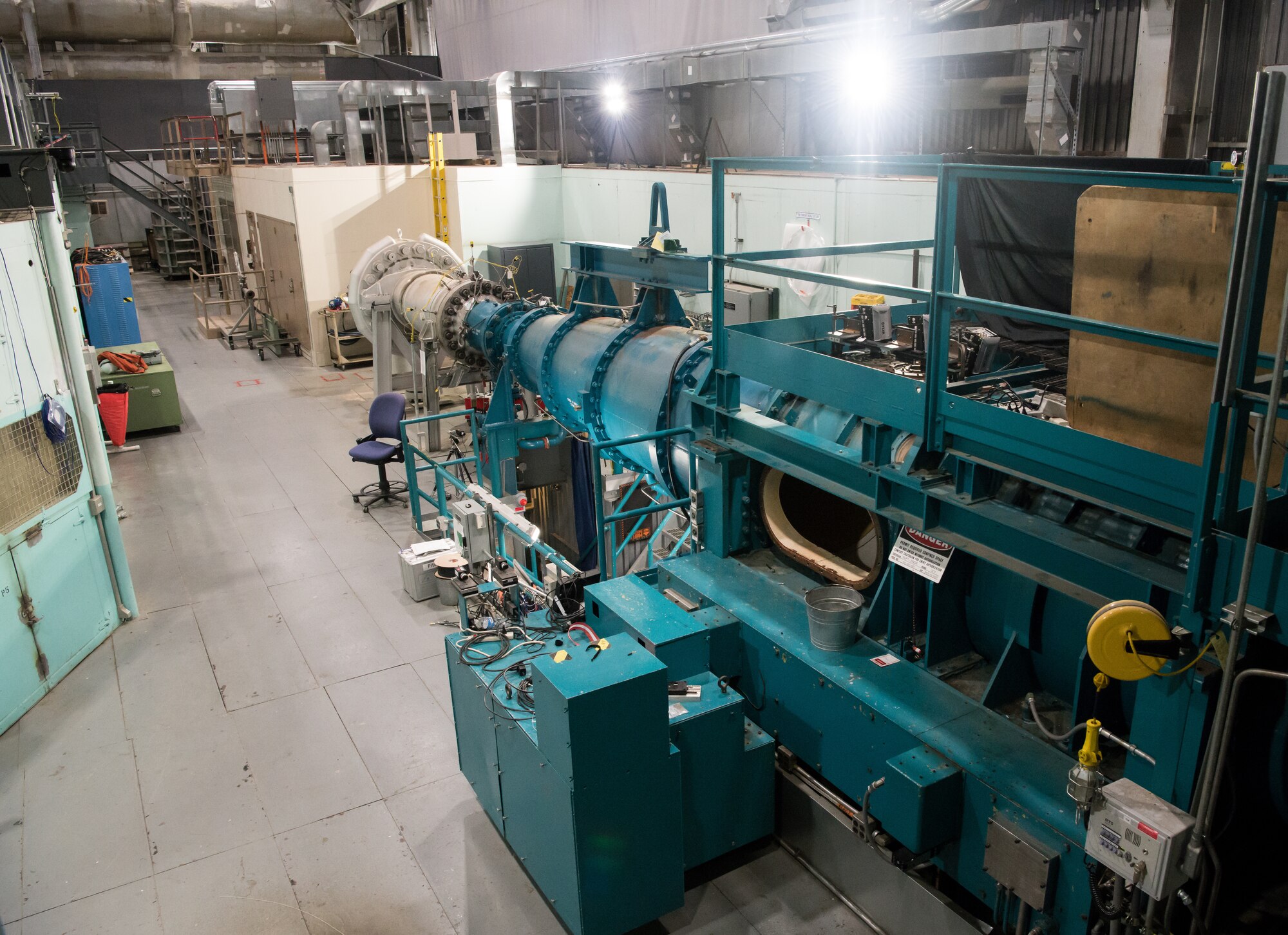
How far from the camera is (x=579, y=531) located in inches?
335

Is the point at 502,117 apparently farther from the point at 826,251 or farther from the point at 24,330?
the point at 826,251

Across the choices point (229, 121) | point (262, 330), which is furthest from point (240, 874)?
point (229, 121)

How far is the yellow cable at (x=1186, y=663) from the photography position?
2703 millimetres

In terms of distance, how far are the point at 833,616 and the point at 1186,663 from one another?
1494 millimetres

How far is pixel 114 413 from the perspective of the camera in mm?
10031

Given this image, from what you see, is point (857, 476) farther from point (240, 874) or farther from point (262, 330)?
point (262, 330)

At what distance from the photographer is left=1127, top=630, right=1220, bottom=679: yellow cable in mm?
2703

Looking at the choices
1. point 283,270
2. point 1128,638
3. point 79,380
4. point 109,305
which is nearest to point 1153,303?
point 1128,638

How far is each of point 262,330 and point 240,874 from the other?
1349 centimetres

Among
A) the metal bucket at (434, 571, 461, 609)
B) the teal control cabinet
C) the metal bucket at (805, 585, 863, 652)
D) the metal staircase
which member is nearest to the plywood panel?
the metal bucket at (805, 585, 863, 652)

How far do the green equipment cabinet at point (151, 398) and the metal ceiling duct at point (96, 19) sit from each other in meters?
13.3

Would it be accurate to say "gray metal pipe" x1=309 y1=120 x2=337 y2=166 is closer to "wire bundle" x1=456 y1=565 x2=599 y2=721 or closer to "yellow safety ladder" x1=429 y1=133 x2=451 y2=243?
"yellow safety ladder" x1=429 y1=133 x2=451 y2=243

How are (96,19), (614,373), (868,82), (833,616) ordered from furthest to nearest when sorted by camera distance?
(96,19) → (868,82) → (614,373) → (833,616)

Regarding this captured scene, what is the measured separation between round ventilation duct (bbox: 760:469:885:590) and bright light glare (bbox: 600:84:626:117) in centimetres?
894
